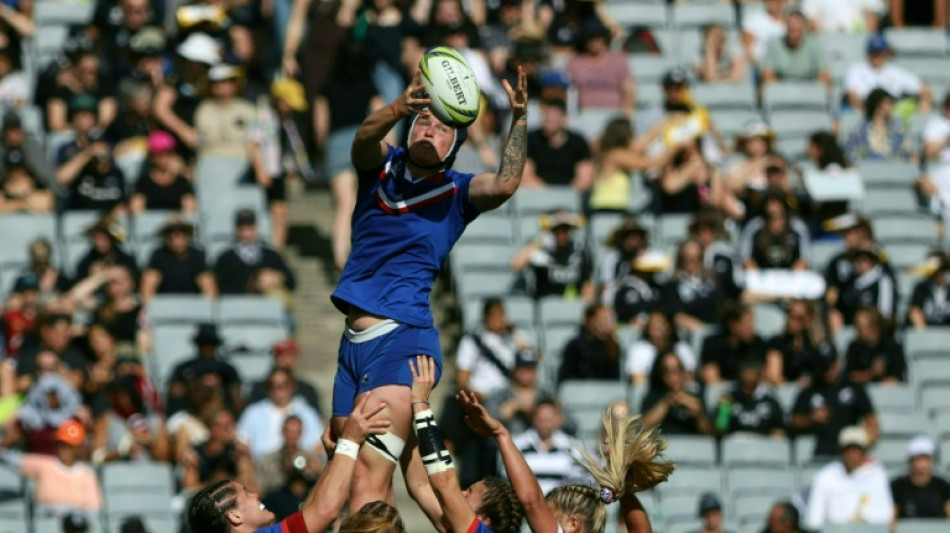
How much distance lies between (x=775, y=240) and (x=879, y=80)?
10.7ft

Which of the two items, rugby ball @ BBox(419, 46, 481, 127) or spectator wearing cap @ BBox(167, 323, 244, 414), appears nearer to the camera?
rugby ball @ BBox(419, 46, 481, 127)

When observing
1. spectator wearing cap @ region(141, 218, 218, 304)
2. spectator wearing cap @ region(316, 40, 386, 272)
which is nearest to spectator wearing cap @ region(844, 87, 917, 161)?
spectator wearing cap @ region(316, 40, 386, 272)

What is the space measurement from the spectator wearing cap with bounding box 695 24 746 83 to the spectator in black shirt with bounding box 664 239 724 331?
3.13m

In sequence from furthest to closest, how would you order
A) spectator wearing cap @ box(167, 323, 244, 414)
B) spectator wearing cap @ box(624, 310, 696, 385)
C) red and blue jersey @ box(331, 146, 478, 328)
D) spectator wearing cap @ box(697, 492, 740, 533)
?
spectator wearing cap @ box(624, 310, 696, 385) → spectator wearing cap @ box(167, 323, 244, 414) → spectator wearing cap @ box(697, 492, 740, 533) → red and blue jersey @ box(331, 146, 478, 328)

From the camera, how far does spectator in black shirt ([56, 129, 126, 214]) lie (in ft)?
54.8

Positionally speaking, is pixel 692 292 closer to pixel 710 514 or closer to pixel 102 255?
pixel 710 514

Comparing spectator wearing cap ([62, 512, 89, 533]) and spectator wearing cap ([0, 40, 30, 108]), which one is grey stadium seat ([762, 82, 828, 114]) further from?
spectator wearing cap ([62, 512, 89, 533])

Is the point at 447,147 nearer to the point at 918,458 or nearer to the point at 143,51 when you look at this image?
the point at 918,458

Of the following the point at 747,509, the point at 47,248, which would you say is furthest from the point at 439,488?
the point at 47,248

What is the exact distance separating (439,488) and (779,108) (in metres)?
11.4

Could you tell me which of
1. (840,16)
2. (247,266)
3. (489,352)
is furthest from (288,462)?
(840,16)

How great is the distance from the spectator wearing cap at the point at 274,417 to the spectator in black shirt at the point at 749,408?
10.4ft

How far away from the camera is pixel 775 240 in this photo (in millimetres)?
16953

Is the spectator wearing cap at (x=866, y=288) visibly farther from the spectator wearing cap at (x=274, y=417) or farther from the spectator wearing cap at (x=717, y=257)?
the spectator wearing cap at (x=274, y=417)
